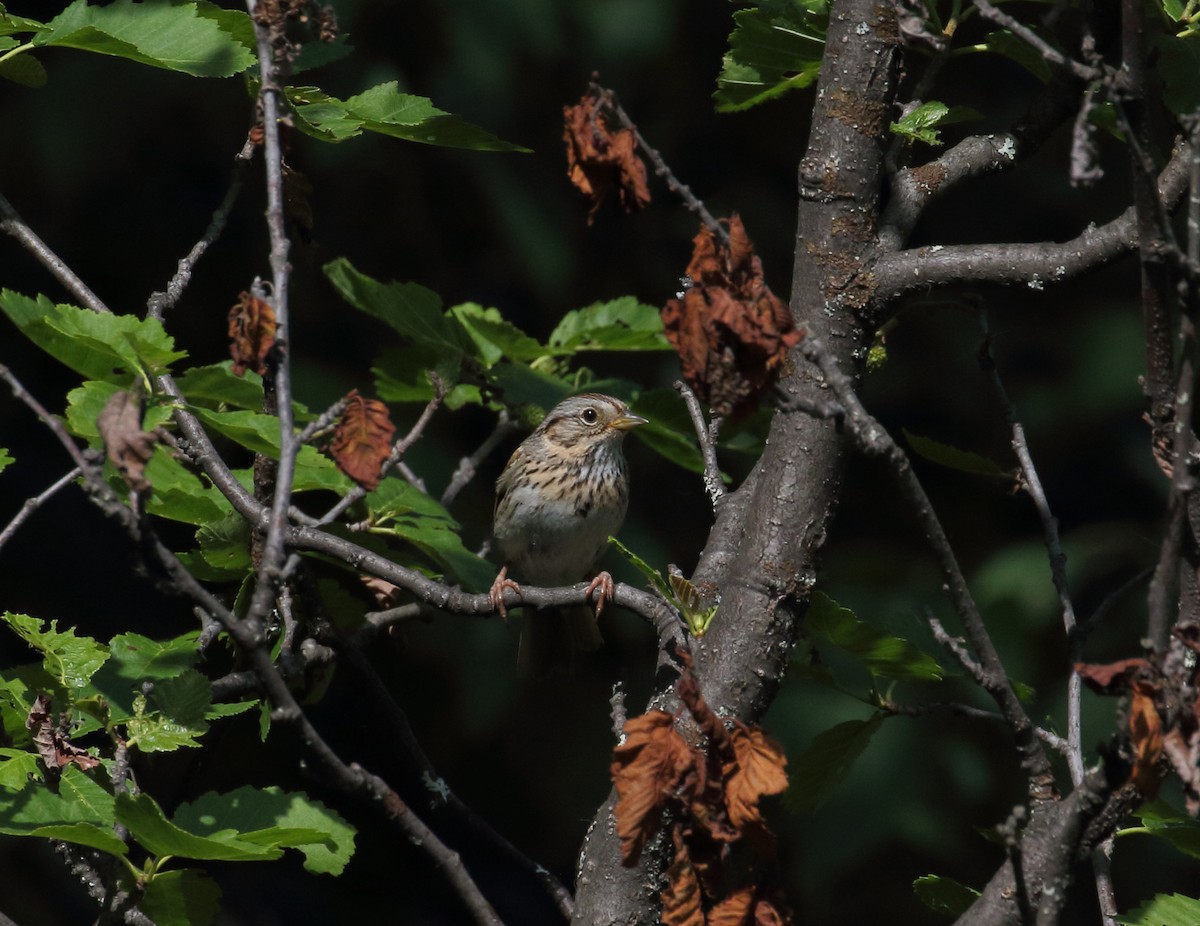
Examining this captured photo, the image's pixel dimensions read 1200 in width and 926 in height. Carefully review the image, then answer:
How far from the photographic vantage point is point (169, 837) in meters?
1.57

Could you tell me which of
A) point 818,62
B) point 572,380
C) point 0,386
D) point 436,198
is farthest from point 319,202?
point 818,62

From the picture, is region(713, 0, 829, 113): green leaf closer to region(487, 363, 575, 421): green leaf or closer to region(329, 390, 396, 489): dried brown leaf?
region(487, 363, 575, 421): green leaf

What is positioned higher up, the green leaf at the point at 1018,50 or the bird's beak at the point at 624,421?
the green leaf at the point at 1018,50

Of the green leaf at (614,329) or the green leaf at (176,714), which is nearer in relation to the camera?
the green leaf at (176,714)

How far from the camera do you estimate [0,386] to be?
11.9ft

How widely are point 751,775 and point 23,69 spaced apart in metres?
1.56

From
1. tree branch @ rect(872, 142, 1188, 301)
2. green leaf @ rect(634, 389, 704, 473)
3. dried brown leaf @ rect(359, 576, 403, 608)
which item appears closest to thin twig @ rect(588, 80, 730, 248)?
tree branch @ rect(872, 142, 1188, 301)

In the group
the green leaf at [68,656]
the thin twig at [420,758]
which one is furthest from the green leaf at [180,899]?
the thin twig at [420,758]

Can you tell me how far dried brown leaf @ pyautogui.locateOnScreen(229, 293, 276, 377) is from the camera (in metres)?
1.44

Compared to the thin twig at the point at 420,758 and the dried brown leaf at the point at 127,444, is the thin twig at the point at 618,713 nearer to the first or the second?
the thin twig at the point at 420,758

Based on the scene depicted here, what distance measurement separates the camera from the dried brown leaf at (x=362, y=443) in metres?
1.49

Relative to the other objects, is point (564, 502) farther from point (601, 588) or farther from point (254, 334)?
point (254, 334)

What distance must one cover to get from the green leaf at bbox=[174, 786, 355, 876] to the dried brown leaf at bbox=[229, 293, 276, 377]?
56 centimetres

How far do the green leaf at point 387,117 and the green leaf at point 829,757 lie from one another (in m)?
1.00
